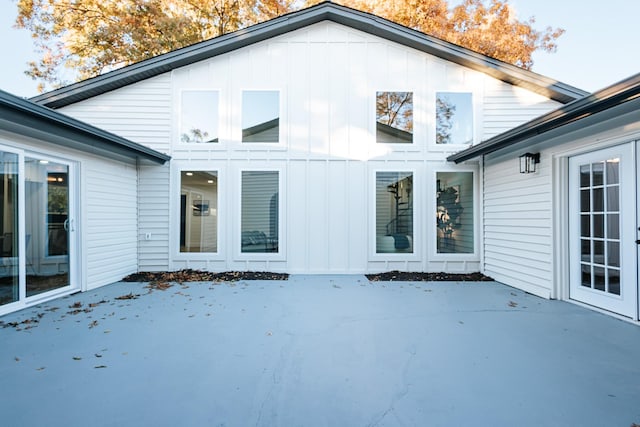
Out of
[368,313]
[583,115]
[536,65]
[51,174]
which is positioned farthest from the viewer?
[536,65]

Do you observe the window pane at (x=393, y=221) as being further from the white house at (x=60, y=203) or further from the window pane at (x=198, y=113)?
the white house at (x=60, y=203)

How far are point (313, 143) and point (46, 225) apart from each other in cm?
441

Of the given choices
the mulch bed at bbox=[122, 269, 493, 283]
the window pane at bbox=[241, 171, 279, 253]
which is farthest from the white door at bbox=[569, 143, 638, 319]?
the window pane at bbox=[241, 171, 279, 253]

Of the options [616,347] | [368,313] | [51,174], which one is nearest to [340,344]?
[368,313]

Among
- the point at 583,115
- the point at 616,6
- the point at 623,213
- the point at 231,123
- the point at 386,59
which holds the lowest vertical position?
the point at 623,213

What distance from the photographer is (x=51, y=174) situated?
450 cm

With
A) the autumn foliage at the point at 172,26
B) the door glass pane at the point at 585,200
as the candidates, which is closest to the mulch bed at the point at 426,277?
the door glass pane at the point at 585,200

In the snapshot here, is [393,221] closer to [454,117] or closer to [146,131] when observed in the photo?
[454,117]

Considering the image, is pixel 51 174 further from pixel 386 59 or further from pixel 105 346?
pixel 386 59

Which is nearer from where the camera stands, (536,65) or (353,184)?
(353,184)

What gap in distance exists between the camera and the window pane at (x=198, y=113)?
650 cm

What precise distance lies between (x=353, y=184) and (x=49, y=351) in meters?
5.00

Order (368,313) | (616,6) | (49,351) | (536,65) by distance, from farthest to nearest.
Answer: (536,65), (616,6), (368,313), (49,351)

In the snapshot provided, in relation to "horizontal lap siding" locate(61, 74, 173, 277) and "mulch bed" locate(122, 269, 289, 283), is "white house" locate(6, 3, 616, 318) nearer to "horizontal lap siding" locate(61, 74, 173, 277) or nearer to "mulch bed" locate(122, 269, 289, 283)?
"horizontal lap siding" locate(61, 74, 173, 277)
